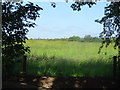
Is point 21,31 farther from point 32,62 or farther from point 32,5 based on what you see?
point 32,62

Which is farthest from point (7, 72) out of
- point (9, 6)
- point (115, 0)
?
point (115, 0)

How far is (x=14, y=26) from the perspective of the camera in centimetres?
1044

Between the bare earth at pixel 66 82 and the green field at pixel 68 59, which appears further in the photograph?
the green field at pixel 68 59

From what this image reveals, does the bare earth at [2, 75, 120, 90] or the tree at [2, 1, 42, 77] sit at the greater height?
the tree at [2, 1, 42, 77]

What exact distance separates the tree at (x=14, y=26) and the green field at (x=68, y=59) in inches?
88.6

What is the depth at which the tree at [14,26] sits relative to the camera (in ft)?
33.8

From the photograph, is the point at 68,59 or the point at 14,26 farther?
the point at 68,59

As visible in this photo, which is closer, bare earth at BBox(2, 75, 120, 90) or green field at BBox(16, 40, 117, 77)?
bare earth at BBox(2, 75, 120, 90)

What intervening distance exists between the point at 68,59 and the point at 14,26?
15.3 ft

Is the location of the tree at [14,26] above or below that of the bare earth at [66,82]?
above

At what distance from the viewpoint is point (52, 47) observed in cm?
1609

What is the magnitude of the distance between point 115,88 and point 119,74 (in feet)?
4.47

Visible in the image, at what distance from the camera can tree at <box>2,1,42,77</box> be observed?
10.3 m

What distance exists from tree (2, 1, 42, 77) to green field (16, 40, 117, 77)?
2.25m
